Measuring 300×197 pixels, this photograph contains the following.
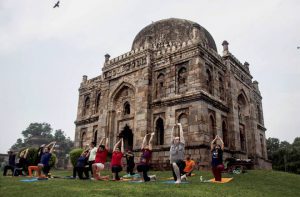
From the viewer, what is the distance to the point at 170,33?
2394 cm

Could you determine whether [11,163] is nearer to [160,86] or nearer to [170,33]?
[160,86]

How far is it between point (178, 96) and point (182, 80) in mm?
1438

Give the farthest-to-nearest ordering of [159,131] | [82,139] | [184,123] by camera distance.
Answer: [82,139]
[159,131]
[184,123]

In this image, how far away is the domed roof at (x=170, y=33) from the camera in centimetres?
2353

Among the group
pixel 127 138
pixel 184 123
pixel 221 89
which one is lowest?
pixel 127 138

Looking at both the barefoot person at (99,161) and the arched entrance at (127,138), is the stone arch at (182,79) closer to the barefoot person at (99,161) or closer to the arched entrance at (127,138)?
the arched entrance at (127,138)

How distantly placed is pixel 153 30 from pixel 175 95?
8.73 m

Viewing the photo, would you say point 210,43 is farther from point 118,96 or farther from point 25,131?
point 25,131

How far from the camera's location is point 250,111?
78.1 ft

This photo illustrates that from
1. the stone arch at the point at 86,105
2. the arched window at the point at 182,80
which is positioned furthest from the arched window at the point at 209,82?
the stone arch at the point at 86,105

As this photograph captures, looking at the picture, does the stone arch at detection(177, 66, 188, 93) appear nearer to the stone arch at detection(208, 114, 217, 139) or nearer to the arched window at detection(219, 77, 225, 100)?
the stone arch at detection(208, 114, 217, 139)

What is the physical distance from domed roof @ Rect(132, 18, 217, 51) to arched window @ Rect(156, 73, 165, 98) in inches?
163

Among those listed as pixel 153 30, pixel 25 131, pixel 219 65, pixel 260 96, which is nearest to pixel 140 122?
pixel 219 65

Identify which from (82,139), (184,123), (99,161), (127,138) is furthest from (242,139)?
(99,161)
